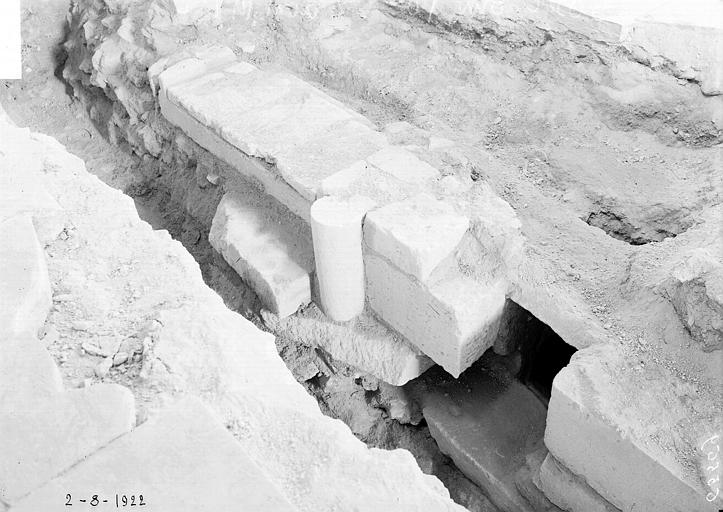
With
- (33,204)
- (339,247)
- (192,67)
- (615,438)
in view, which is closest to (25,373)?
(33,204)

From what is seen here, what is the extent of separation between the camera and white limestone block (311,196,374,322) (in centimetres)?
347

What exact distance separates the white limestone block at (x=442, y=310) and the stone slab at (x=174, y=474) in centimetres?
156

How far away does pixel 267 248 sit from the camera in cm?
420

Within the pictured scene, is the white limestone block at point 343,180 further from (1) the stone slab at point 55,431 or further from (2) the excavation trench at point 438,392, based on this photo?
(1) the stone slab at point 55,431

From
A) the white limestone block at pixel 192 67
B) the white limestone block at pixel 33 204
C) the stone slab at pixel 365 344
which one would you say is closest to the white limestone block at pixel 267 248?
the stone slab at pixel 365 344

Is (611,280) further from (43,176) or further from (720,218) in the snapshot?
(43,176)

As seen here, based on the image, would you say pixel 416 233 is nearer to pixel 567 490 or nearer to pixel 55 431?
pixel 567 490

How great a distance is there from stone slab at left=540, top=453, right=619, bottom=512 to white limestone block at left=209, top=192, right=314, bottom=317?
1.65m

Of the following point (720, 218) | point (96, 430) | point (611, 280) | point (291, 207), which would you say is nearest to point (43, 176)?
point (291, 207)

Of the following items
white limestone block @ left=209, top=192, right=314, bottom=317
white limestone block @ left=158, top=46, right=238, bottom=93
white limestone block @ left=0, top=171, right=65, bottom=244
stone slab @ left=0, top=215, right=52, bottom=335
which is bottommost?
white limestone block @ left=209, top=192, right=314, bottom=317

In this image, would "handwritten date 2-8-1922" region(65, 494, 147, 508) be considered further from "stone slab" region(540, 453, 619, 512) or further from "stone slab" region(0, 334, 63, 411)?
"stone slab" region(540, 453, 619, 512)

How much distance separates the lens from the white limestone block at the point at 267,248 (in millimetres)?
4035

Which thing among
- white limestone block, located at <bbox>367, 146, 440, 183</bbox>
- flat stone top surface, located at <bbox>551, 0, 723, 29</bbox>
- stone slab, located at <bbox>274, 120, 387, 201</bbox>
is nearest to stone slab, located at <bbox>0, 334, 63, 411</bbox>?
stone slab, located at <bbox>274, 120, 387, 201</bbox>

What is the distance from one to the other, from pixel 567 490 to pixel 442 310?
1.01 metres
